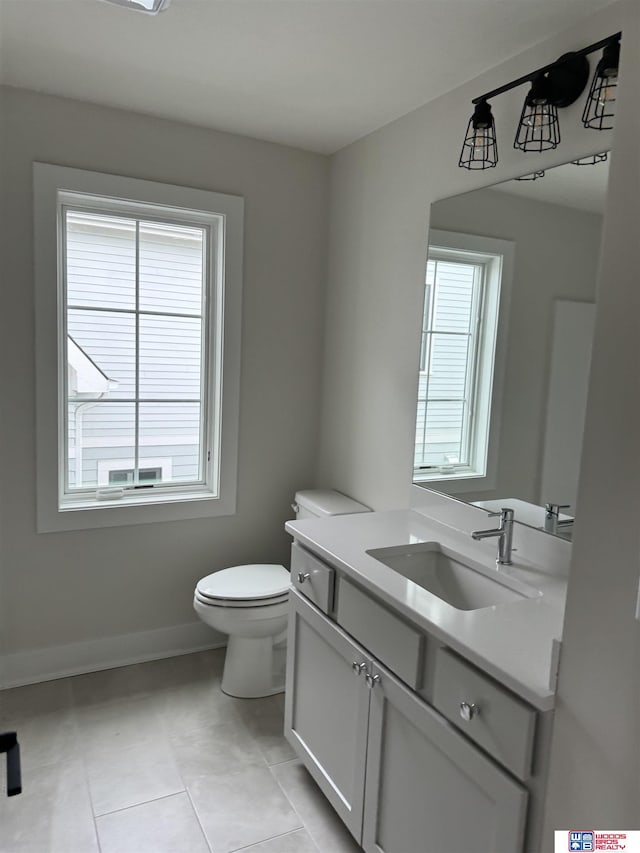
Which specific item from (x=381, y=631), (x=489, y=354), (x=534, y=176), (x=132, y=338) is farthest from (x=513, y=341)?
(x=132, y=338)

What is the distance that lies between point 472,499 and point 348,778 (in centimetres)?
95

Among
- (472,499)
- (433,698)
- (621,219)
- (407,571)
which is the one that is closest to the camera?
(621,219)

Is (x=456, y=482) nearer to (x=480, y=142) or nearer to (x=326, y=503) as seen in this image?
(x=326, y=503)

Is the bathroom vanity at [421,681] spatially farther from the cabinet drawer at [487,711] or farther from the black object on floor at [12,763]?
the black object on floor at [12,763]

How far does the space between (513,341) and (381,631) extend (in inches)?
39.4

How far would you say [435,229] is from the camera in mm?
2221

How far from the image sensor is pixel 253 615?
2414 millimetres

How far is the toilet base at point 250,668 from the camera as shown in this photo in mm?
2551

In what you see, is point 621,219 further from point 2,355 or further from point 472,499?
point 2,355

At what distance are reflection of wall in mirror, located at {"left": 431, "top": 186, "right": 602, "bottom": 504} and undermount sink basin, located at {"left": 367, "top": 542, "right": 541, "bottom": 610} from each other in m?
0.27

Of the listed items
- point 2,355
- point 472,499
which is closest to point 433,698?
point 472,499

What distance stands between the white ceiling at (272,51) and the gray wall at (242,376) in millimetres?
174

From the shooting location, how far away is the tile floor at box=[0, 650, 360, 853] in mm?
1822

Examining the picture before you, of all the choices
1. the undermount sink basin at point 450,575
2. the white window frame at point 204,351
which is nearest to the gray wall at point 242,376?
the white window frame at point 204,351
